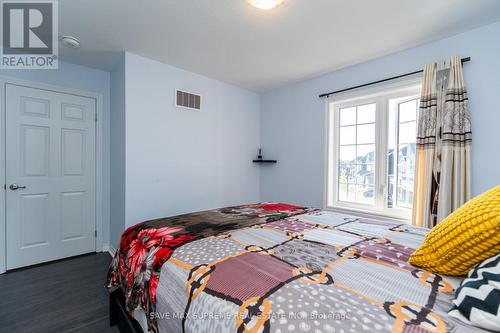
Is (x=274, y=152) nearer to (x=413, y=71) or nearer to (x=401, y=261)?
(x=413, y=71)

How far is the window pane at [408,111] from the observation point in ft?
8.10

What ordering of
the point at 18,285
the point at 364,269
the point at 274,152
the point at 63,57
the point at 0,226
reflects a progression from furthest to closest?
1. the point at 274,152
2. the point at 63,57
3. the point at 0,226
4. the point at 18,285
5. the point at 364,269

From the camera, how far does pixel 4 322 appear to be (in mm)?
1690

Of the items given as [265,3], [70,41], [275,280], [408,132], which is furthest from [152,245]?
[408,132]

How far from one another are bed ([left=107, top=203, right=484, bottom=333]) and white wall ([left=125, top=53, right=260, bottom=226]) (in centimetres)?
114

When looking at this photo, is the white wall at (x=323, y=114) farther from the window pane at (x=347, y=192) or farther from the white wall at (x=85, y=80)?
the white wall at (x=85, y=80)

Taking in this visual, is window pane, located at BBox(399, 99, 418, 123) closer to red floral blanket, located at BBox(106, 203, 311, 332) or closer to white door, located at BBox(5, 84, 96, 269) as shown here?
red floral blanket, located at BBox(106, 203, 311, 332)

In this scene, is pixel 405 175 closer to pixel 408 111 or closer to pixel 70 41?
pixel 408 111

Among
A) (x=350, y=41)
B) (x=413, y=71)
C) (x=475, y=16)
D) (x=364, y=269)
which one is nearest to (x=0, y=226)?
(x=364, y=269)

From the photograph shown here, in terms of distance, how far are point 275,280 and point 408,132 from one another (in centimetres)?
249

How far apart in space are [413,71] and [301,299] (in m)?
2.64

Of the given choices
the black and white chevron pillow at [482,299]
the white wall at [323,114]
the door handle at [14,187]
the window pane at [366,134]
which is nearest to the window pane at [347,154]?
the window pane at [366,134]

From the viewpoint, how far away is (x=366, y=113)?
9.27 ft

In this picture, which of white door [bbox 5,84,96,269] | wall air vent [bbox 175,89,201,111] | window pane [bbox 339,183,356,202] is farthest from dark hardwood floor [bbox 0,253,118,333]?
window pane [bbox 339,183,356,202]
